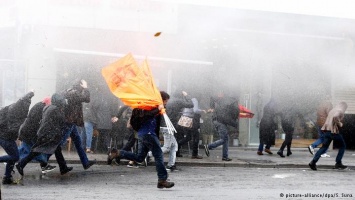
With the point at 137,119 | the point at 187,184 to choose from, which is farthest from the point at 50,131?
the point at 187,184

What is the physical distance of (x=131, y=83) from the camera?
235 inches

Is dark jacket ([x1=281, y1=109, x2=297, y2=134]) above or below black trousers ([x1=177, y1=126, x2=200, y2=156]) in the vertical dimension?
above

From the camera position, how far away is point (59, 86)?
10961 millimetres

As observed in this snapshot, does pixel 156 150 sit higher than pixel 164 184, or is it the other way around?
pixel 156 150

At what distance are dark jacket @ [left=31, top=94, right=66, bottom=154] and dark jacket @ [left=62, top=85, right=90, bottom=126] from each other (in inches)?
13.8

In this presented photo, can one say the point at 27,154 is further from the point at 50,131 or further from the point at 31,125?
the point at 50,131

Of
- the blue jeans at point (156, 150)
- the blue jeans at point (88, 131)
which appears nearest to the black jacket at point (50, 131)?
the blue jeans at point (156, 150)

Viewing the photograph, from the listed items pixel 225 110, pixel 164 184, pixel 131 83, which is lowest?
pixel 164 184

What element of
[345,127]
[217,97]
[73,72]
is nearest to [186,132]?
[217,97]

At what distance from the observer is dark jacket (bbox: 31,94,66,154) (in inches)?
272

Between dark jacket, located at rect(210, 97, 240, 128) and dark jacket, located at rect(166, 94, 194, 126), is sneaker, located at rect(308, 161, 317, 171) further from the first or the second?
dark jacket, located at rect(166, 94, 194, 126)

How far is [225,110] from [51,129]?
4023 mm

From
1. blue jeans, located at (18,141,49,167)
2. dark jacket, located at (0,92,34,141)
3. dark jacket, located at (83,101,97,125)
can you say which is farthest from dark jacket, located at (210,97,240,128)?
dark jacket, located at (0,92,34,141)

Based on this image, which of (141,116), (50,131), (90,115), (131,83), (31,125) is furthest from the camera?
(90,115)
